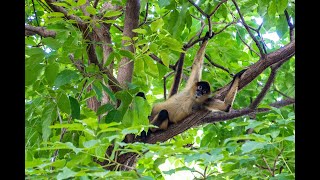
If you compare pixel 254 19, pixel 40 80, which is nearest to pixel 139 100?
pixel 40 80

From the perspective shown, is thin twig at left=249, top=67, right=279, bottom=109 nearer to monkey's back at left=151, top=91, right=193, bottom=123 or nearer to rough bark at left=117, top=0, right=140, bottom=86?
rough bark at left=117, top=0, right=140, bottom=86

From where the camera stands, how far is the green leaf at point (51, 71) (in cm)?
274

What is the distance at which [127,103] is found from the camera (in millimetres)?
2914

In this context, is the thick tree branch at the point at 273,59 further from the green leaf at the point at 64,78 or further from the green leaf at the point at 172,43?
the green leaf at the point at 64,78

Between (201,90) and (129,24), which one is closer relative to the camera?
(129,24)

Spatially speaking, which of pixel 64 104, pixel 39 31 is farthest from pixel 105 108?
pixel 39 31

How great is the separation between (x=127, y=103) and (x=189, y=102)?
2.64 meters

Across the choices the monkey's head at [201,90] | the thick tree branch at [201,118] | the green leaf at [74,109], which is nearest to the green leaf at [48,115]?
the green leaf at [74,109]

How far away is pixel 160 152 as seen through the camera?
1819 millimetres

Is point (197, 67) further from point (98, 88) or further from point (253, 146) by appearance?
point (253, 146)

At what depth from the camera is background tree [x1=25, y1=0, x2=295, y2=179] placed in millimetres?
1881
